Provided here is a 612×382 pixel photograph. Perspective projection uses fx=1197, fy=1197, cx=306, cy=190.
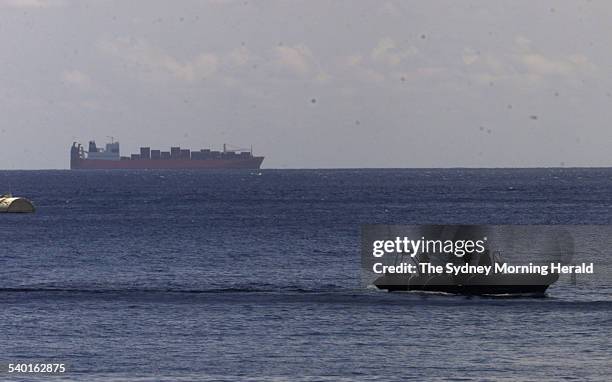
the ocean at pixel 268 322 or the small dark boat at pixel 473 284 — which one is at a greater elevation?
the small dark boat at pixel 473 284

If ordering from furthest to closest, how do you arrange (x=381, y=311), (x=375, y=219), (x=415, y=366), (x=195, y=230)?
(x=375, y=219) < (x=195, y=230) < (x=381, y=311) < (x=415, y=366)

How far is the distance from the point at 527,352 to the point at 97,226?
350 ft

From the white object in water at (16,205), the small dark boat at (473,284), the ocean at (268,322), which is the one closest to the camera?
the ocean at (268,322)

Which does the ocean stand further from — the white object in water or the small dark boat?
the white object in water

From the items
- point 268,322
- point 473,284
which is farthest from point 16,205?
point 268,322

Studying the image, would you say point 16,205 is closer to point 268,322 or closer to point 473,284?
point 473,284

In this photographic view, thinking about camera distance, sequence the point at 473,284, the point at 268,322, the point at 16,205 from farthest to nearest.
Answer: the point at 16,205
the point at 473,284
the point at 268,322

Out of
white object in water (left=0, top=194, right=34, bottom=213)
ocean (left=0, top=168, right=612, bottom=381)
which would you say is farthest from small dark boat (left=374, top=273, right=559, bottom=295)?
white object in water (left=0, top=194, right=34, bottom=213)

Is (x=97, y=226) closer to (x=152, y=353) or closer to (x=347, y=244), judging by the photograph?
(x=347, y=244)

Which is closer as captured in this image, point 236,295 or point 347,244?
point 236,295

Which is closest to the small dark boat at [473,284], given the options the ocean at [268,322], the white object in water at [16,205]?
the ocean at [268,322]

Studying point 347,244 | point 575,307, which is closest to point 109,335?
point 575,307

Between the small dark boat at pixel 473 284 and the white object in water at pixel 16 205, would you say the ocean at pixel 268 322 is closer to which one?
the small dark boat at pixel 473 284

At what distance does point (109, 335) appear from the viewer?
53.0 meters
